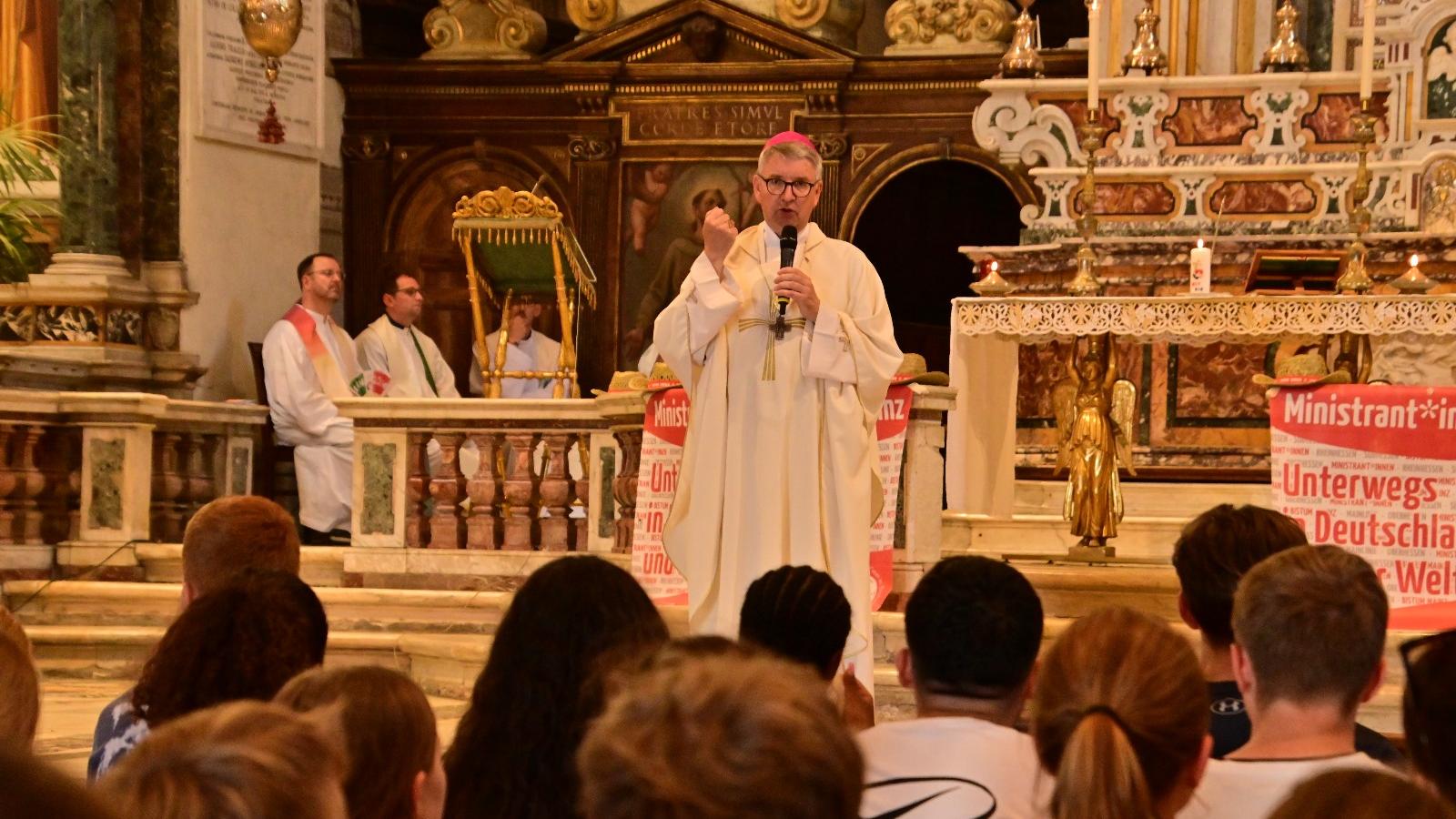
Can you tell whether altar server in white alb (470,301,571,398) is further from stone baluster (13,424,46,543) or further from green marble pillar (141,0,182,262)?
stone baluster (13,424,46,543)

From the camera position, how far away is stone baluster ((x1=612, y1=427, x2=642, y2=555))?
7.64 m

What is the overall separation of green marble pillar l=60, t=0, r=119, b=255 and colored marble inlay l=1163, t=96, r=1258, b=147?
5.66 meters

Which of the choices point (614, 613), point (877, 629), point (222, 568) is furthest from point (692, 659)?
point (877, 629)

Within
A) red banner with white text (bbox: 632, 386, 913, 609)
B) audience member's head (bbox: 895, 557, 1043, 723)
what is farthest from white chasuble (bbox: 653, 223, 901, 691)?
audience member's head (bbox: 895, 557, 1043, 723)

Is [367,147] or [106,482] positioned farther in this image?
[367,147]

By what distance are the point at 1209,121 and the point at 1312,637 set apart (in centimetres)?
793

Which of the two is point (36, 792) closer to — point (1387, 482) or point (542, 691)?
point (542, 691)

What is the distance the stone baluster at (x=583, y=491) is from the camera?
820cm

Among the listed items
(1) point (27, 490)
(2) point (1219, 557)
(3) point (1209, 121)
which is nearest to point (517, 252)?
(1) point (27, 490)

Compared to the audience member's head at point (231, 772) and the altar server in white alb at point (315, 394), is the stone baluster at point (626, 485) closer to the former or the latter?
the altar server in white alb at point (315, 394)

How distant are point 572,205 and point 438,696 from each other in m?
5.73

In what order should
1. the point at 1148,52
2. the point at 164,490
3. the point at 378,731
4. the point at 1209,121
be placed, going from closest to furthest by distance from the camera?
1. the point at 378,731
2. the point at 164,490
3. the point at 1209,121
4. the point at 1148,52

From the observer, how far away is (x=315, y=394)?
392 inches

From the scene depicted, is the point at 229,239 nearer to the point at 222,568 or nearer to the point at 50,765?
the point at 222,568
